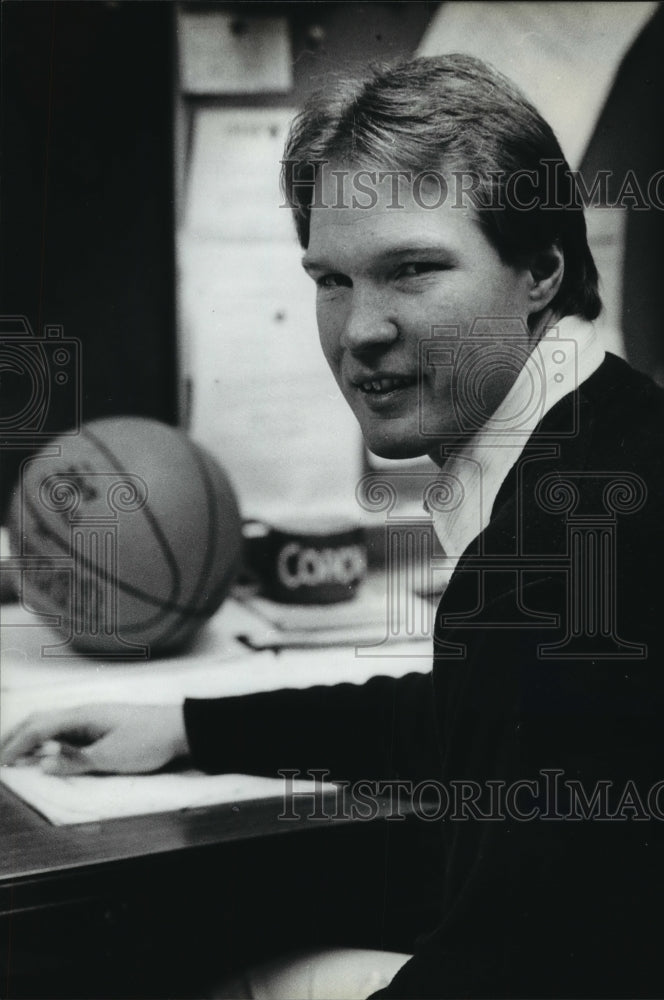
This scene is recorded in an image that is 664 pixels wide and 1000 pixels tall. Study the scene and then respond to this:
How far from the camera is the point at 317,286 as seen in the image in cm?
101

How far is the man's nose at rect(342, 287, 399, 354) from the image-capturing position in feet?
3.05

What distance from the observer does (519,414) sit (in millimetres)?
956

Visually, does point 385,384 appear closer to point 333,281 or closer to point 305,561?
point 333,281

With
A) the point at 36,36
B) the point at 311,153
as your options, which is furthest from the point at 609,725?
the point at 36,36

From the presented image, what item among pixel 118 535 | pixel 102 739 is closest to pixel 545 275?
pixel 118 535

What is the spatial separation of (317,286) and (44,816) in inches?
23.6

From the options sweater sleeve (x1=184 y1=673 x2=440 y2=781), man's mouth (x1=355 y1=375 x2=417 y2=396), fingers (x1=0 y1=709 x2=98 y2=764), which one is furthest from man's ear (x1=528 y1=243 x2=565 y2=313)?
fingers (x1=0 y1=709 x2=98 y2=764)

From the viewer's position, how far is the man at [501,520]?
2.82 ft

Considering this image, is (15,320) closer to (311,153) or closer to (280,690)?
(311,153)

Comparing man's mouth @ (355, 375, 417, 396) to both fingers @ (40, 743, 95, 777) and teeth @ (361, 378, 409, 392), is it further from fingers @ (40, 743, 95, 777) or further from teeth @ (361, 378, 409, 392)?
fingers @ (40, 743, 95, 777)
